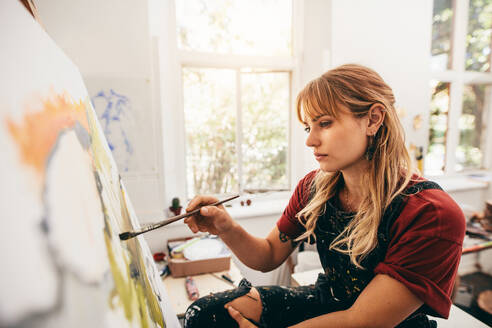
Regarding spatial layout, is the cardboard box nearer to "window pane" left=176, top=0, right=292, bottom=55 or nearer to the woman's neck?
the woman's neck

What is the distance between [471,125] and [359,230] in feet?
10.4

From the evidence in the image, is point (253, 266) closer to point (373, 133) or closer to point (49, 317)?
point (373, 133)

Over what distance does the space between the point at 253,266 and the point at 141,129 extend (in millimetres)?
1060

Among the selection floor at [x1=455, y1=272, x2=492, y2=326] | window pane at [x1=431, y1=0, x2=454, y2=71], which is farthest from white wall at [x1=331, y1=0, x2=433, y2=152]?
floor at [x1=455, y1=272, x2=492, y2=326]

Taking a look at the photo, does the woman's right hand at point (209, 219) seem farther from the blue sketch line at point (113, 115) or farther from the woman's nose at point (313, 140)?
the blue sketch line at point (113, 115)

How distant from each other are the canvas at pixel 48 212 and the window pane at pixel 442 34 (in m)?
3.31

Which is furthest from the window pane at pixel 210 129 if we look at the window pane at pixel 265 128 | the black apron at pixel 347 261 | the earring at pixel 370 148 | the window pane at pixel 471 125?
the window pane at pixel 471 125

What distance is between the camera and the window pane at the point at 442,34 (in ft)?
8.61

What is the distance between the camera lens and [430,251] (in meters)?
0.61

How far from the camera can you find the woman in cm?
62

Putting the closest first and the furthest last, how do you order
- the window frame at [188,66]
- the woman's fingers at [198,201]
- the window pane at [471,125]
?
the woman's fingers at [198,201]
the window frame at [188,66]
the window pane at [471,125]

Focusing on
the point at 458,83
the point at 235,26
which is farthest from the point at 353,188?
the point at 458,83

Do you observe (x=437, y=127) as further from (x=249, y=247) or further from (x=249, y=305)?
(x=249, y=305)

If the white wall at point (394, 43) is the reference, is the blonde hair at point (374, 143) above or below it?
below
